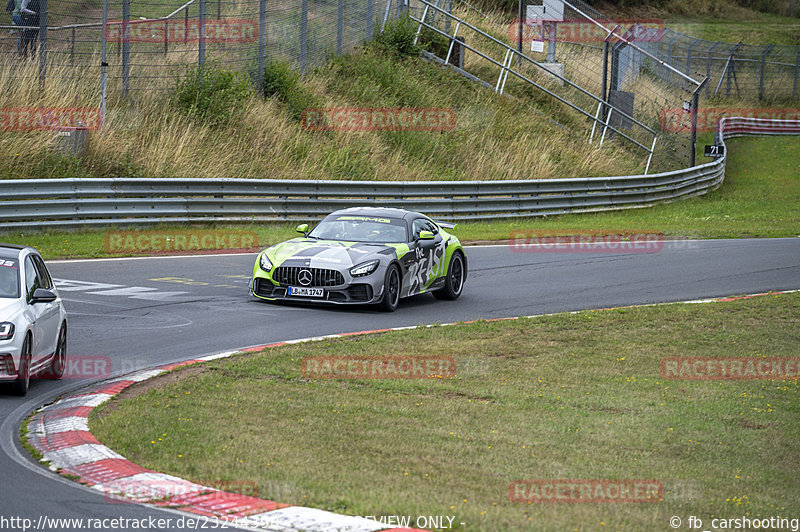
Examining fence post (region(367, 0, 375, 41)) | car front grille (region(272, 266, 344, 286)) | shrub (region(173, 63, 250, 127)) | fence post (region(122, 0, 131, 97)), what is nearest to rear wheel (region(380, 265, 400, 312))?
car front grille (region(272, 266, 344, 286))

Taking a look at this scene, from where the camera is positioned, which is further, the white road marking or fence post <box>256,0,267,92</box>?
fence post <box>256,0,267,92</box>

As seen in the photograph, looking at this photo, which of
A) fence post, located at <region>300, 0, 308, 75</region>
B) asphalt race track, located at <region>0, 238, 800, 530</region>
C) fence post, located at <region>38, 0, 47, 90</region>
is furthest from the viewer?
fence post, located at <region>300, 0, 308, 75</region>

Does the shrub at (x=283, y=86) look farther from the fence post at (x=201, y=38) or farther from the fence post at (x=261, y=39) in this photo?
the fence post at (x=201, y=38)

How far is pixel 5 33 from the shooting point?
2361 centimetres

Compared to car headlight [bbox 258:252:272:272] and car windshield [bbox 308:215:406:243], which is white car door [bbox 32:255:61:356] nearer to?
car headlight [bbox 258:252:272:272]

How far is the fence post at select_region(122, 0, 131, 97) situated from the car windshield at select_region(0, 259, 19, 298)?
629 inches

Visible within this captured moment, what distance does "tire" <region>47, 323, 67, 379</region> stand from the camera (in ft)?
32.6

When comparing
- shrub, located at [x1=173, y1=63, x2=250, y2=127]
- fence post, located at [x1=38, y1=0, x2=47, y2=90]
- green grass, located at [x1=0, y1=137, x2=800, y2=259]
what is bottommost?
green grass, located at [x1=0, y1=137, x2=800, y2=259]

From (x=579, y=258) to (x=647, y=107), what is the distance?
86.0ft

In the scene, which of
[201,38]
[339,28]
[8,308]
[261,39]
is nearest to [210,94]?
[201,38]

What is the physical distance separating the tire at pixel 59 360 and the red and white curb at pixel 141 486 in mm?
1424

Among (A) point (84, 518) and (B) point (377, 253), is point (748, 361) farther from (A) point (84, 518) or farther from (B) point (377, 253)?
(A) point (84, 518)

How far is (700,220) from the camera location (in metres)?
30.6

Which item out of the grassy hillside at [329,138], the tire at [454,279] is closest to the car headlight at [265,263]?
the tire at [454,279]
